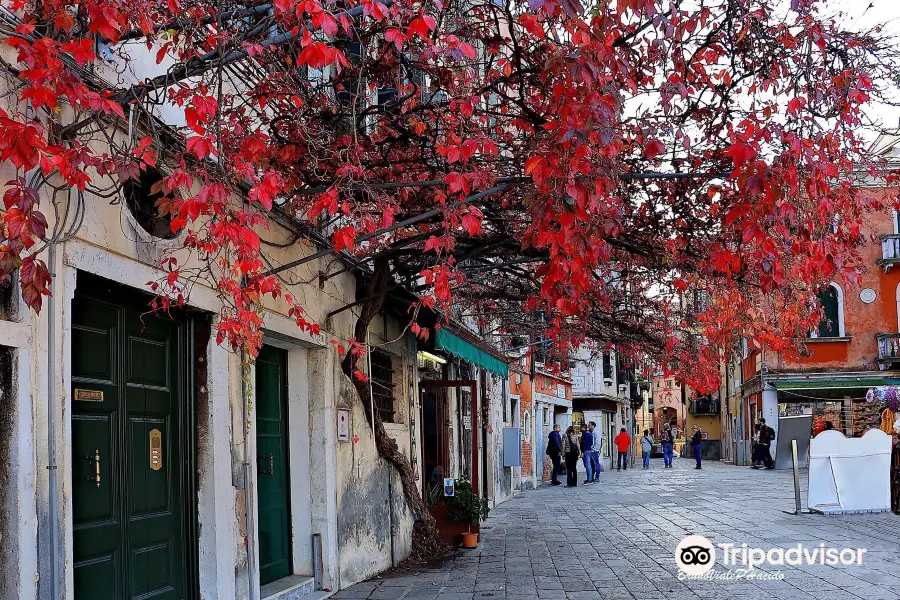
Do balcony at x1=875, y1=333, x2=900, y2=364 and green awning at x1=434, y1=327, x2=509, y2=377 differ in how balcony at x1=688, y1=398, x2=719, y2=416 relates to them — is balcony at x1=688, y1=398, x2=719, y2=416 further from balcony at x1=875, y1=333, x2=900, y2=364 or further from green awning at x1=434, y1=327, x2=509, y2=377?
green awning at x1=434, y1=327, x2=509, y2=377

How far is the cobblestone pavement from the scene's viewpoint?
8.43 m

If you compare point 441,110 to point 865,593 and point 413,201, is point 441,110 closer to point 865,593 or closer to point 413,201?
point 413,201

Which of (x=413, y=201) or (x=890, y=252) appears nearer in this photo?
(x=413, y=201)

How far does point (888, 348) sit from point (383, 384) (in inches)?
1074

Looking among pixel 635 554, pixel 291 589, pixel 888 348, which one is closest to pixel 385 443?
pixel 291 589

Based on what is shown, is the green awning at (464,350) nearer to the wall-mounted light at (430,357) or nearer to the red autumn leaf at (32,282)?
the wall-mounted light at (430,357)

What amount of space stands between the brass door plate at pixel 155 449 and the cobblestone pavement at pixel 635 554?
315 centimetres

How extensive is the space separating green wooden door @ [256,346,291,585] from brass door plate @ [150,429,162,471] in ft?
6.92

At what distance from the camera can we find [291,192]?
7516 millimetres

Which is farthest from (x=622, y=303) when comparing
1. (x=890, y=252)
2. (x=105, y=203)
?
(x=890, y=252)

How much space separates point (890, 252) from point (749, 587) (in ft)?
95.4

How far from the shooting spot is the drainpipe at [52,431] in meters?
4.57

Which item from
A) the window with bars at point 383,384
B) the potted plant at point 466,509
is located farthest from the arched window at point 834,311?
the window with bars at point 383,384

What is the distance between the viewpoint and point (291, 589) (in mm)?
8141
